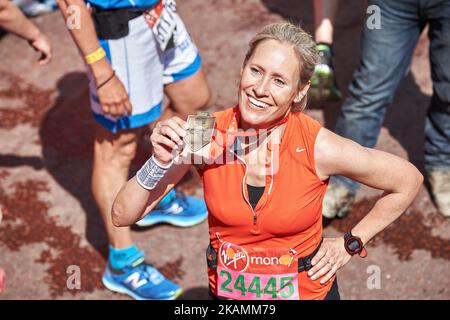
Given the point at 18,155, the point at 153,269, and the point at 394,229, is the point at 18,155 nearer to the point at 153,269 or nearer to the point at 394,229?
the point at 153,269

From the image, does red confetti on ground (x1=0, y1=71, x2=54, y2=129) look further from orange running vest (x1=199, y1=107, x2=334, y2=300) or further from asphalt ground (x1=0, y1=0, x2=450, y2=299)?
orange running vest (x1=199, y1=107, x2=334, y2=300)

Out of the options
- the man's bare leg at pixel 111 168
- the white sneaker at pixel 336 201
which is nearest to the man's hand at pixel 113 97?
the man's bare leg at pixel 111 168

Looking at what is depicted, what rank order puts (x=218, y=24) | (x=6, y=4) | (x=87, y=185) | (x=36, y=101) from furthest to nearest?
(x=218, y=24), (x=36, y=101), (x=87, y=185), (x=6, y=4)

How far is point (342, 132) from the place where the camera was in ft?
15.6

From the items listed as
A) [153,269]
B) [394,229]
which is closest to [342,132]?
[394,229]

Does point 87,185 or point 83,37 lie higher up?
point 83,37

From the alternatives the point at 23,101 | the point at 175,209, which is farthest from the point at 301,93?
the point at 23,101

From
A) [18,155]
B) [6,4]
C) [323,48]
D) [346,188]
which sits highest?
[6,4]

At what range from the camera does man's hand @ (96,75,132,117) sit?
12.4ft

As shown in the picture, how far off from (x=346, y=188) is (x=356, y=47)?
79.5 inches

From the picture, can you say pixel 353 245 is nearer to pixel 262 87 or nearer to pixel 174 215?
pixel 262 87

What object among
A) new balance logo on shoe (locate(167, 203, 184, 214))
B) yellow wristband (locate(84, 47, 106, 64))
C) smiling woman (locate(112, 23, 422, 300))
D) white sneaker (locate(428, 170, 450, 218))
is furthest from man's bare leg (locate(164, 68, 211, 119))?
white sneaker (locate(428, 170, 450, 218))

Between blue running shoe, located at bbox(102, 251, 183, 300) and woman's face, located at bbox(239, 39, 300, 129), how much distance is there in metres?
1.75

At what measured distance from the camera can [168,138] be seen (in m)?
2.71
